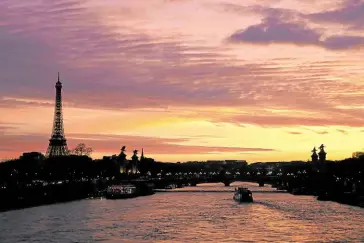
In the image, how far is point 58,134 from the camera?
15550 cm

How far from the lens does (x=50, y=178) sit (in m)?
144

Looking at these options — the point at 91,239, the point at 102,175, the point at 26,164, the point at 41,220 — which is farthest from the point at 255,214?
the point at 102,175

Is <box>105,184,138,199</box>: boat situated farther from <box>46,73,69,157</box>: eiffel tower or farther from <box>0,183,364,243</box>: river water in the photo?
<box>0,183,364,243</box>: river water

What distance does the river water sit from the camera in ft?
193

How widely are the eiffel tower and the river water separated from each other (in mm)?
A: 60053

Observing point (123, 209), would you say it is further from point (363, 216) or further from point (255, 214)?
point (363, 216)

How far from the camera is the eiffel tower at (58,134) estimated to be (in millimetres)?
149500

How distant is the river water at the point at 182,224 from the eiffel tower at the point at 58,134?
60.1m

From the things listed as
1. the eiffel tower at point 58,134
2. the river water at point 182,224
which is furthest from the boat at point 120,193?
the river water at point 182,224

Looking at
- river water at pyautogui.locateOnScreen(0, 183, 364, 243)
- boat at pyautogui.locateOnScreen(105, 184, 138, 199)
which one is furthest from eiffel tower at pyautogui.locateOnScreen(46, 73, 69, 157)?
river water at pyautogui.locateOnScreen(0, 183, 364, 243)

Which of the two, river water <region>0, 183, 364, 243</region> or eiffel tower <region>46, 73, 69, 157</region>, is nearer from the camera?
river water <region>0, 183, 364, 243</region>

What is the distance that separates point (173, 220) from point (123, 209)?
1812cm

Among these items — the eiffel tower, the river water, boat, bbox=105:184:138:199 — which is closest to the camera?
the river water

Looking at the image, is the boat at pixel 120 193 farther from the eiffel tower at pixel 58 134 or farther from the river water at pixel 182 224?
the river water at pixel 182 224
